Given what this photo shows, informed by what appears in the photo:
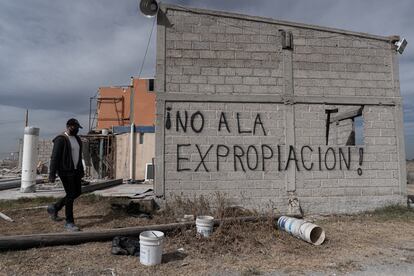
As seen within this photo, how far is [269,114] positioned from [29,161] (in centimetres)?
775

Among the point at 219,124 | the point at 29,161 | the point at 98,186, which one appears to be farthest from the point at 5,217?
the point at 98,186

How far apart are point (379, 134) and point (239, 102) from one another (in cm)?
375

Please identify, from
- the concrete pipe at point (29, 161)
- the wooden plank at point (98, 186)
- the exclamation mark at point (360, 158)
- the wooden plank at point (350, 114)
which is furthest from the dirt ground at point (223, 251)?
the wooden plank at point (98, 186)

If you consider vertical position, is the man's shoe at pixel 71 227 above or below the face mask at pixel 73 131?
below

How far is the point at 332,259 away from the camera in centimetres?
591

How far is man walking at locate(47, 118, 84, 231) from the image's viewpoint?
669cm

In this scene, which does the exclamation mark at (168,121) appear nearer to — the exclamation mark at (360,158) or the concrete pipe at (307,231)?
the concrete pipe at (307,231)

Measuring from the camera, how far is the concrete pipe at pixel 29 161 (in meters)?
12.0

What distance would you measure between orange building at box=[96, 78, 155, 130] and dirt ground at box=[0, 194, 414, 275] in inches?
701

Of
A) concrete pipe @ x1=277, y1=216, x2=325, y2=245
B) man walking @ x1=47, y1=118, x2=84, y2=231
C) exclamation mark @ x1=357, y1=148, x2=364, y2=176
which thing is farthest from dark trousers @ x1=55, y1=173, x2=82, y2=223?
exclamation mark @ x1=357, y1=148, x2=364, y2=176

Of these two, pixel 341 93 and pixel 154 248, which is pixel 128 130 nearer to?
pixel 341 93

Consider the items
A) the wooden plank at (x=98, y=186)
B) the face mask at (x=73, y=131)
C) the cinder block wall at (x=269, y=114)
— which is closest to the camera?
the face mask at (x=73, y=131)

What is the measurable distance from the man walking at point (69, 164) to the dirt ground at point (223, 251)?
19.4 inches

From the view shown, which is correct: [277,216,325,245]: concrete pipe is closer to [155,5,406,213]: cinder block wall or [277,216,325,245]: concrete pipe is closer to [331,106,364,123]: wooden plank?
[155,5,406,213]: cinder block wall
